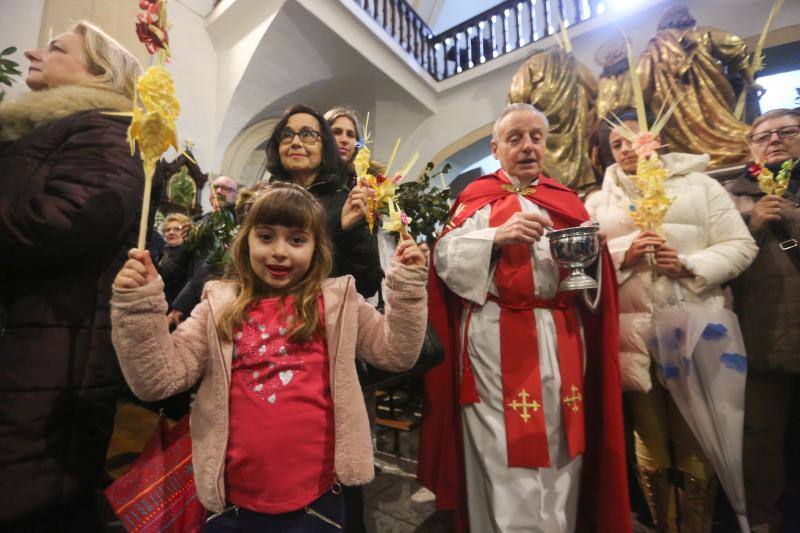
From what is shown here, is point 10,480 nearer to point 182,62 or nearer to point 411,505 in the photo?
point 411,505

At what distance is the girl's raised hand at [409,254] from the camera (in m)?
1.16

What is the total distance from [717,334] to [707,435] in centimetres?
44

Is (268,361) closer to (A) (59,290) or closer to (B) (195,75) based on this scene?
(A) (59,290)

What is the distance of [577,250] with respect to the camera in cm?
162

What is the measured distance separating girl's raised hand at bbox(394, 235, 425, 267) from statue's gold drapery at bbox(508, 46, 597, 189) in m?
4.49

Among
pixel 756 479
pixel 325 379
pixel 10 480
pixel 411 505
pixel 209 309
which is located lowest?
pixel 411 505

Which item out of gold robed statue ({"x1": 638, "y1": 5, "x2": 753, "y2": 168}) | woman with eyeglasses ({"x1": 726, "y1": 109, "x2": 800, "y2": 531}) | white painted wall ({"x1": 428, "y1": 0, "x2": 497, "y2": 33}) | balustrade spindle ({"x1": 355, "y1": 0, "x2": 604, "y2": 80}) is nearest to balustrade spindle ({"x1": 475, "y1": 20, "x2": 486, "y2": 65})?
balustrade spindle ({"x1": 355, "y1": 0, "x2": 604, "y2": 80})

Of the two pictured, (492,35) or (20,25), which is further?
(492,35)

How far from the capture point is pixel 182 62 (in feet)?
18.1

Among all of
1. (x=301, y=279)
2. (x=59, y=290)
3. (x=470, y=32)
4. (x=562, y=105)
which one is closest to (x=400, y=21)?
(x=470, y=32)

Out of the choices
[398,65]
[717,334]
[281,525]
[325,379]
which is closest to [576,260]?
[717,334]

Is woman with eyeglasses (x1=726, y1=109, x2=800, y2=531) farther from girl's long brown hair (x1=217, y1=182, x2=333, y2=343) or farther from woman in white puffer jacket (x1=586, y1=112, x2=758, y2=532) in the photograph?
girl's long brown hair (x1=217, y1=182, x2=333, y2=343)

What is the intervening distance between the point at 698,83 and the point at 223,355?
5203 mm

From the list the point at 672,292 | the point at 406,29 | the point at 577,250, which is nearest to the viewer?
the point at 577,250
